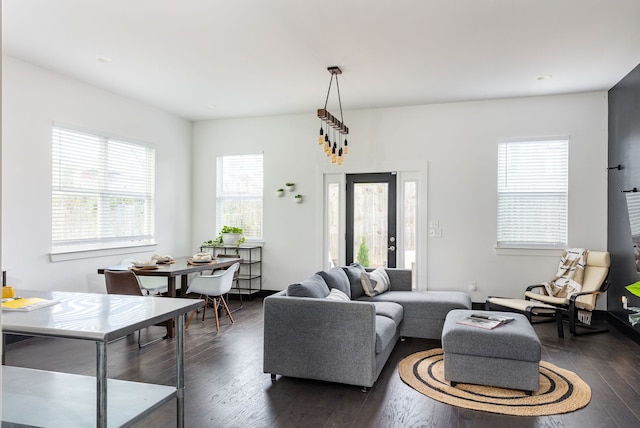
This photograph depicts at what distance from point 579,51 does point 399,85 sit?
191 centimetres

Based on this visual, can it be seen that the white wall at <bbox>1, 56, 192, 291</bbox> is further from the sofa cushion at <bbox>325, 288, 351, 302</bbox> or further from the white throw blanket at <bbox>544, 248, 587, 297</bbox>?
the white throw blanket at <bbox>544, 248, 587, 297</bbox>

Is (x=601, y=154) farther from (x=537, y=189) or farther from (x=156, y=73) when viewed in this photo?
(x=156, y=73)

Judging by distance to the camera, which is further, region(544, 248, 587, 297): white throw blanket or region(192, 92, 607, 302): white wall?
region(192, 92, 607, 302): white wall

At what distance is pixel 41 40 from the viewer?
424cm

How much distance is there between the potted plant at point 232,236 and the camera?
694 centimetres

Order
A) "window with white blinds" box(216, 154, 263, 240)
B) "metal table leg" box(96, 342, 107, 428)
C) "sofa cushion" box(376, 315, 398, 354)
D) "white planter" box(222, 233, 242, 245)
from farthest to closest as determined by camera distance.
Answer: "window with white blinds" box(216, 154, 263, 240)
"white planter" box(222, 233, 242, 245)
"sofa cushion" box(376, 315, 398, 354)
"metal table leg" box(96, 342, 107, 428)

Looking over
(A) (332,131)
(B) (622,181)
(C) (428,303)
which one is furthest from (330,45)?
(B) (622,181)

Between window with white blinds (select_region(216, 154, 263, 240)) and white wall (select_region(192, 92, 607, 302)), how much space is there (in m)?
0.14

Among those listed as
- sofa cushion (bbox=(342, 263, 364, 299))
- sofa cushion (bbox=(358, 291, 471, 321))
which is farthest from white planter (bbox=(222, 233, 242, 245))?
sofa cushion (bbox=(358, 291, 471, 321))

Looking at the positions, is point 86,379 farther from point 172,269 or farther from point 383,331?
point 172,269

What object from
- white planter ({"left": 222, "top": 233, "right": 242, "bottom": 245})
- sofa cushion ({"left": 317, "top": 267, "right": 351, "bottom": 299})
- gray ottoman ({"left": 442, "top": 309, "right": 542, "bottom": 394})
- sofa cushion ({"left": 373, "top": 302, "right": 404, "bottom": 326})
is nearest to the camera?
gray ottoman ({"left": 442, "top": 309, "right": 542, "bottom": 394})

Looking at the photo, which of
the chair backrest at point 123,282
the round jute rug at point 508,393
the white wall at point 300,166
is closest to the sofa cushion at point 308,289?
the round jute rug at point 508,393

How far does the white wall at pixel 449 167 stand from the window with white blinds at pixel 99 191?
49.1 inches

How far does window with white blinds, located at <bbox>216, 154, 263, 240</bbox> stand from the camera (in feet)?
24.0
